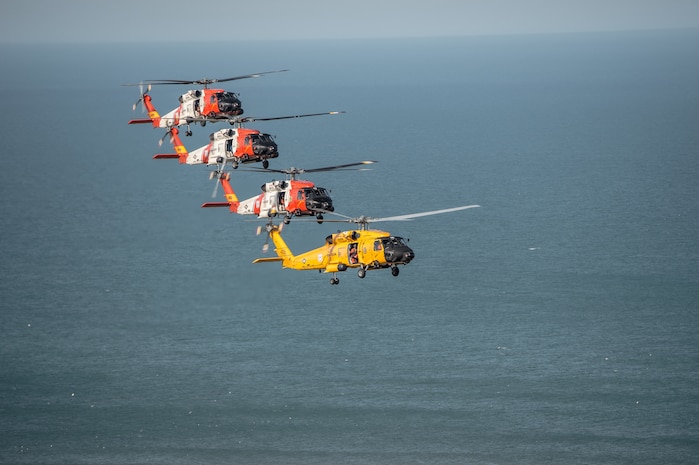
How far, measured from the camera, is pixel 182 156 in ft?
405

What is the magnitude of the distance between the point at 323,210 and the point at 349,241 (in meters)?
6.37

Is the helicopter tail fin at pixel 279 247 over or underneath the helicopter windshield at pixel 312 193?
underneath

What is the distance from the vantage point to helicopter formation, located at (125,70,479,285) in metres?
105

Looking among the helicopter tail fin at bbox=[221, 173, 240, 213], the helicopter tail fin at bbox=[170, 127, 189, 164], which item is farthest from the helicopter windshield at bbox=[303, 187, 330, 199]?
the helicopter tail fin at bbox=[170, 127, 189, 164]

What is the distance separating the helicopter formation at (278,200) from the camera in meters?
105

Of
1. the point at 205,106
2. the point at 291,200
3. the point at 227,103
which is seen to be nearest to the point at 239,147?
the point at 227,103

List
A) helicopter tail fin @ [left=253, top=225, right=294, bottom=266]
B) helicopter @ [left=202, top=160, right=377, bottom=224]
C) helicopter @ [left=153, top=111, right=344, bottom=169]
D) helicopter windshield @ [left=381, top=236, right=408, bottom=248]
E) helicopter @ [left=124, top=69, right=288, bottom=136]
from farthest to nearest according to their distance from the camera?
helicopter @ [left=124, top=69, right=288, bottom=136] → helicopter @ [left=153, top=111, right=344, bottom=169] → helicopter tail fin @ [left=253, top=225, right=294, bottom=266] → helicopter @ [left=202, top=160, right=377, bottom=224] → helicopter windshield @ [left=381, top=236, right=408, bottom=248]

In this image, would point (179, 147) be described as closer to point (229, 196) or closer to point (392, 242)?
point (229, 196)

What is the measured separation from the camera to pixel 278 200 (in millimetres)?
114000

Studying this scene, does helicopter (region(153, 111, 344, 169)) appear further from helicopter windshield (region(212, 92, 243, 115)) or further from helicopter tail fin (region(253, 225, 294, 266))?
helicopter tail fin (region(253, 225, 294, 266))

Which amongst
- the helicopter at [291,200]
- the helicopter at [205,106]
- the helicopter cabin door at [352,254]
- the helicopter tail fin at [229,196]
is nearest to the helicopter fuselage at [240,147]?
the helicopter tail fin at [229,196]

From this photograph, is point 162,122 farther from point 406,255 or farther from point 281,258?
point 406,255

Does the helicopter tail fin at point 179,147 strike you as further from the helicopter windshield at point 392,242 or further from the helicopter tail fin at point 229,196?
the helicopter windshield at point 392,242

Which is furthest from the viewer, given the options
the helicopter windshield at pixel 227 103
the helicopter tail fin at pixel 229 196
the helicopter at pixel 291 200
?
the helicopter windshield at pixel 227 103
